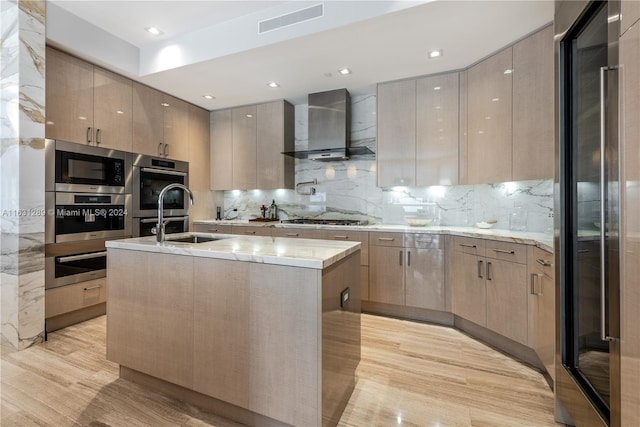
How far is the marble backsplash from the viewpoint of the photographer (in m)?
2.89

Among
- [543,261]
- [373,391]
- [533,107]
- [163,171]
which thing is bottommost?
[373,391]

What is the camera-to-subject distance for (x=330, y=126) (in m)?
3.77

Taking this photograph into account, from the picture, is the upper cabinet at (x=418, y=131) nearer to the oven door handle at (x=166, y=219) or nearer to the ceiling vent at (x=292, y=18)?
the ceiling vent at (x=292, y=18)

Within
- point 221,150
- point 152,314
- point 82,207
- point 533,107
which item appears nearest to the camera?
point 152,314

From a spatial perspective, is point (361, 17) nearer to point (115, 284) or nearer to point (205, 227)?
point (115, 284)

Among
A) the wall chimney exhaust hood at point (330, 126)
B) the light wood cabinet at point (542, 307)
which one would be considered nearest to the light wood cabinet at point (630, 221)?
the light wood cabinet at point (542, 307)

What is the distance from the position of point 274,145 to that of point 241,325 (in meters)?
3.03

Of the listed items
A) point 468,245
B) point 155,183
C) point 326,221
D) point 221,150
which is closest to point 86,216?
point 155,183

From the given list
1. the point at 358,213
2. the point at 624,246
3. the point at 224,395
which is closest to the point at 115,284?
the point at 224,395

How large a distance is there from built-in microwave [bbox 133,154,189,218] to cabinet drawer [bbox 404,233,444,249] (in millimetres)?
3008

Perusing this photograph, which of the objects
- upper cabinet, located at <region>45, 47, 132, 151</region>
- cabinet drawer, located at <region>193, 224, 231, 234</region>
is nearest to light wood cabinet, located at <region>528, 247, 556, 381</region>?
cabinet drawer, located at <region>193, 224, 231, 234</region>

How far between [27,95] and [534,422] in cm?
425

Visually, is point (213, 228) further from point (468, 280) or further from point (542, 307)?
point (542, 307)

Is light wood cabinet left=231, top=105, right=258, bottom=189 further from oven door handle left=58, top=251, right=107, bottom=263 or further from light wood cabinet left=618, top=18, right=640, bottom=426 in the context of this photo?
light wood cabinet left=618, top=18, right=640, bottom=426
